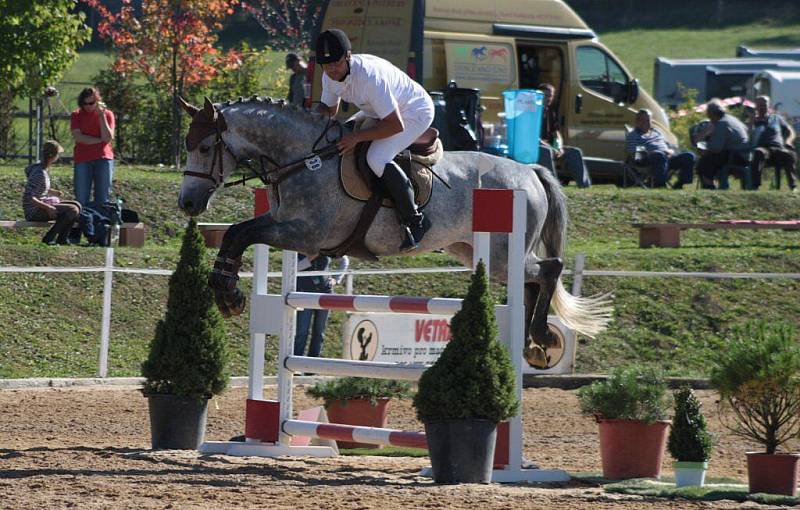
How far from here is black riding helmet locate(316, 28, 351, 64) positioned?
7.81m

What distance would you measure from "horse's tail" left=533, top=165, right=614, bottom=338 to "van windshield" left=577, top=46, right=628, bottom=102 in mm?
10681

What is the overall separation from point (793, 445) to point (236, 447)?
12.4ft

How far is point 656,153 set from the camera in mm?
19922

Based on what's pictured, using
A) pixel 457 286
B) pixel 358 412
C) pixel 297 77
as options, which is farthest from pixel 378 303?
pixel 297 77

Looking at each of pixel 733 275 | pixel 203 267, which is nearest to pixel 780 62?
pixel 733 275

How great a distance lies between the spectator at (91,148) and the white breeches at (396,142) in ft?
25.1

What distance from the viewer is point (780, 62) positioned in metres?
30.8

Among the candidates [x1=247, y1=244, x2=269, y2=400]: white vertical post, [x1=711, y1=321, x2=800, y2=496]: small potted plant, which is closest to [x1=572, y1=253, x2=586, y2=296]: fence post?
[x1=247, y1=244, x2=269, y2=400]: white vertical post

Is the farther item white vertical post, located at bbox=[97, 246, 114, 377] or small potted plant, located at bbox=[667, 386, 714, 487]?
white vertical post, located at bbox=[97, 246, 114, 377]

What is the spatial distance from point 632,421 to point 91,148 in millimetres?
8955

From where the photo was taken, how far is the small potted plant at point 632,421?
788 centimetres

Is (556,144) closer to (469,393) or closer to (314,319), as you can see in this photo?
(314,319)

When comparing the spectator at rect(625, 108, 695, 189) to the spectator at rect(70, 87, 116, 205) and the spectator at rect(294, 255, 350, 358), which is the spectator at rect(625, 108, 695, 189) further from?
the spectator at rect(294, 255, 350, 358)

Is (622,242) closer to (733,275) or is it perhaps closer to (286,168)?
(733,275)
